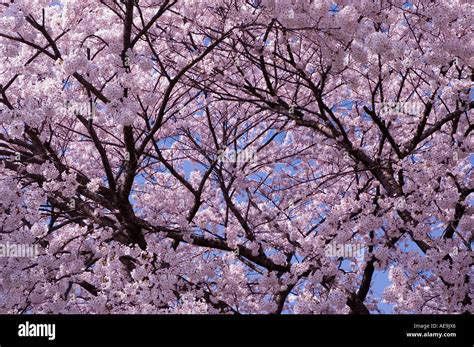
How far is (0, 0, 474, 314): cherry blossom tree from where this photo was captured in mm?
7555

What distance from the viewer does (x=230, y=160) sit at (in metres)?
10.5

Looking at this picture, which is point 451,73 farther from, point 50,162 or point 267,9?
point 50,162


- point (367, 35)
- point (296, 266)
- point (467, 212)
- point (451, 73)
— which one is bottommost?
point (296, 266)

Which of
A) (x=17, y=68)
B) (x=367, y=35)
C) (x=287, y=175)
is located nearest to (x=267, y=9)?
(x=367, y=35)

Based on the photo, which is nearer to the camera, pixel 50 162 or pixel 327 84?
pixel 50 162

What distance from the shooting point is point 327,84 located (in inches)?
464

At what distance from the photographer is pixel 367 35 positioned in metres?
7.28

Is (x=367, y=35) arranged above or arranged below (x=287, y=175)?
below

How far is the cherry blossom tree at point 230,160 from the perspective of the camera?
7.55 meters
